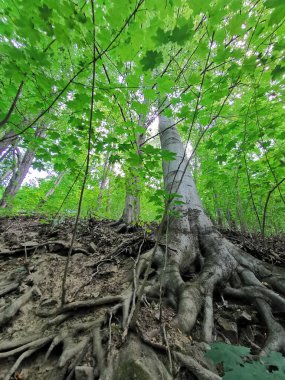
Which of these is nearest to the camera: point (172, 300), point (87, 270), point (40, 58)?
point (40, 58)

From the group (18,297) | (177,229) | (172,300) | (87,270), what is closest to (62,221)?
(87,270)

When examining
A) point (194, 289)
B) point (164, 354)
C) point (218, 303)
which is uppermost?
point (194, 289)

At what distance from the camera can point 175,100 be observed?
2145mm

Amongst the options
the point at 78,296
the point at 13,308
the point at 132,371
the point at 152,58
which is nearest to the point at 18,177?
the point at 13,308

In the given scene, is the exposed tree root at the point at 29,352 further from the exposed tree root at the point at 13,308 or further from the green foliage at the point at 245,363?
the green foliage at the point at 245,363

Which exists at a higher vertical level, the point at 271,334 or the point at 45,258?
the point at 45,258

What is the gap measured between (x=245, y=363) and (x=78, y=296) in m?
1.55

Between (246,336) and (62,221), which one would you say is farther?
(62,221)

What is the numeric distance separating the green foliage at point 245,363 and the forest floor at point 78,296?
0.88 ft

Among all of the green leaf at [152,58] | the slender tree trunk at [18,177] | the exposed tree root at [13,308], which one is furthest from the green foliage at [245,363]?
the slender tree trunk at [18,177]

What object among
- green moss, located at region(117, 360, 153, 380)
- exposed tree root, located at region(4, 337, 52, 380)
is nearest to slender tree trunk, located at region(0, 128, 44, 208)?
exposed tree root, located at region(4, 337, 52, 380)

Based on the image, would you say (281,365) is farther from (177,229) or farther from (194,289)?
(177,229)

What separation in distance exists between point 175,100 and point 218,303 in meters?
2.25

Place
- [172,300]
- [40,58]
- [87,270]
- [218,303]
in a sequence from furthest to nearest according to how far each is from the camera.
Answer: [87,270] < [218,303] < [172,300] < [40,58]
